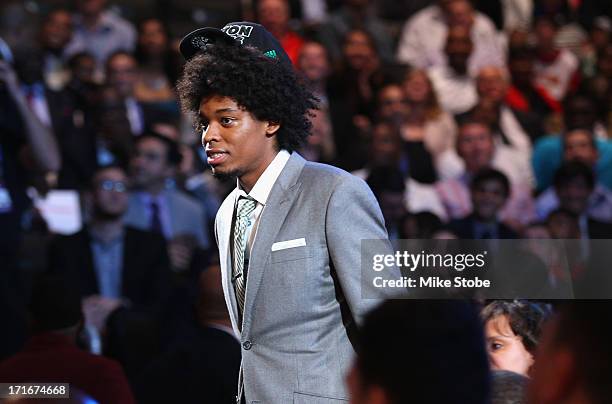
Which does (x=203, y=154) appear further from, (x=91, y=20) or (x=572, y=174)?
(x=572, y=174)

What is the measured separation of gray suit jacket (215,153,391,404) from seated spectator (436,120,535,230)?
491 centimetres

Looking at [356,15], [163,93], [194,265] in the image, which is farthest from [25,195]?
[356,15]

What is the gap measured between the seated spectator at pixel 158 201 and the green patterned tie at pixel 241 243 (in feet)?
13.9

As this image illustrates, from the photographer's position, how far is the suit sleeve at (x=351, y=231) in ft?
10.9

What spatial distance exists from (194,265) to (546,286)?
386cm

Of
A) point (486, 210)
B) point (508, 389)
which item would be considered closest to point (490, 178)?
point (486, 210)

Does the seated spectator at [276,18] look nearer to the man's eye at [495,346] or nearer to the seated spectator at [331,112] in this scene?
the seated spectator at [331,112]

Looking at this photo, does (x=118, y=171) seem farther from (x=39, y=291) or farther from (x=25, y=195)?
(x=39, y=291)

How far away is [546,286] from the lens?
4.08 m

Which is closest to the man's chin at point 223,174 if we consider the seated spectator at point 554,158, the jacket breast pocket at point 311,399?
the jacket breast pocket at point 311,399

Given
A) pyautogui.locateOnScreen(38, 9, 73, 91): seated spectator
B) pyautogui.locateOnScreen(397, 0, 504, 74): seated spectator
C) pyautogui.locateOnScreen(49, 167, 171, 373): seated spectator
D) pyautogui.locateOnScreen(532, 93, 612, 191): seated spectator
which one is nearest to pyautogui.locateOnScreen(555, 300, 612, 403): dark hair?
pyautogui.locateOnScreen(49, 167, 171, 373): seated spectator

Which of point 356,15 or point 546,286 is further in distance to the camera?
point 356,15

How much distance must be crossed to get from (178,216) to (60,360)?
370 cm

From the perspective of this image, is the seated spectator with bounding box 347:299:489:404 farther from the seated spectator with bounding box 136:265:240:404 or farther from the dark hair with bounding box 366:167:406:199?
the dark hair with bounding box 366:167:406:199
